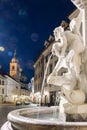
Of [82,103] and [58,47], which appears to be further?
[58,47]

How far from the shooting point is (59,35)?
6723mm

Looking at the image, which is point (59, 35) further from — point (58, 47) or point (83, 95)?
point (83, 95)

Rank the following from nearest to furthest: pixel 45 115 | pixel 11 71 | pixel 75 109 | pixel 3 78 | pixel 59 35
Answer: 1. pixel 75 109
2. pixel 59 35
3. pixel 45 115
4. pixel 3 78
5. pixel 11 71

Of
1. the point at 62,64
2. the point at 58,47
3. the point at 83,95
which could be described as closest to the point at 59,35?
the point at 58,47

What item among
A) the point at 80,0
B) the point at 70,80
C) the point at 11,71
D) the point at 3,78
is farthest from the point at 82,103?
the point at 11,71

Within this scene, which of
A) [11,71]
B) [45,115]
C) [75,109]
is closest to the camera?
[75,109]

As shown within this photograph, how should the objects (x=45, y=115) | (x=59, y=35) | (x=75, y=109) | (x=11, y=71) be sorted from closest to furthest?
(x=75, y=109)
(x=59, y=35)
(x=45, y=115)
(x=11, y=71)

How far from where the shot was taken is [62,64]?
22.4ft

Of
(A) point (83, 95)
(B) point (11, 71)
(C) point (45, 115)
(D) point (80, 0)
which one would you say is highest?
(B) point (11, 71)

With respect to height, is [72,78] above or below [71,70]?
below

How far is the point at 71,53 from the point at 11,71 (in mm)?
100705

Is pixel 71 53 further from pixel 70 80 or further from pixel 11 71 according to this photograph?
pixel 11 71

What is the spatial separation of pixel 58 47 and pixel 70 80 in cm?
87

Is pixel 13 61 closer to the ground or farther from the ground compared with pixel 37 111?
farther from the ground
